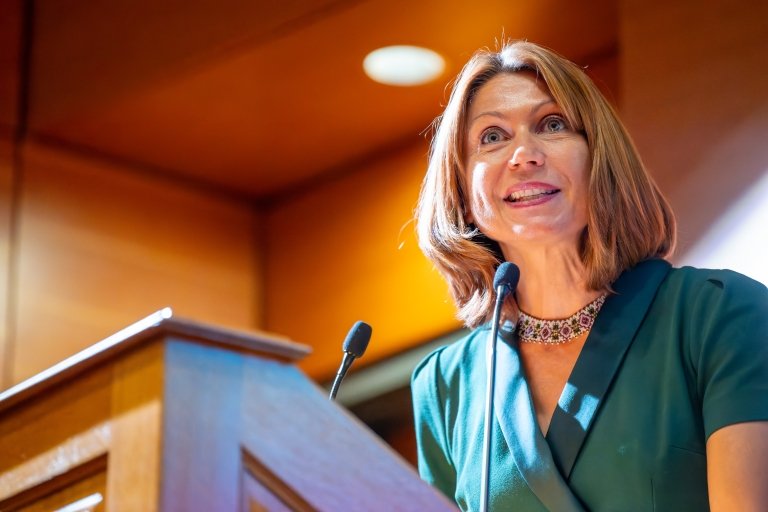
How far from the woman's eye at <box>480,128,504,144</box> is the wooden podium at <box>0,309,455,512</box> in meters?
1.11

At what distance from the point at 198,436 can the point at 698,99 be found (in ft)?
7.45

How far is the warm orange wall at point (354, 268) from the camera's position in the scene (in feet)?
14.5

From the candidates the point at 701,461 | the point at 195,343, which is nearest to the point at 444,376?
the point at 701,461

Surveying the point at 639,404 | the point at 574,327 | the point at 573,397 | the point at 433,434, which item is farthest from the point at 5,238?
the point at 639,404

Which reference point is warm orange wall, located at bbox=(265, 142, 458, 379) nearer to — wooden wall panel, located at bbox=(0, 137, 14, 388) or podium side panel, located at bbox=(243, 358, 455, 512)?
wooden wall panel, located at bbox=(0, 137, 14, 388)

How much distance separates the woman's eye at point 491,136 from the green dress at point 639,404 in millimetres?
347

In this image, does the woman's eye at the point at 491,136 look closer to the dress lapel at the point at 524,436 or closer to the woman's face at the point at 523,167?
the woman's face at the point at 523,167

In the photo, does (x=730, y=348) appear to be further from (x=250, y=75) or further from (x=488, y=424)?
(x=250, y=75)

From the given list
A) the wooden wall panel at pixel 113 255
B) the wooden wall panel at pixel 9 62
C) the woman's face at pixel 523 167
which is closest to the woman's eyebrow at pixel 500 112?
the woman's face at pixel 523 167

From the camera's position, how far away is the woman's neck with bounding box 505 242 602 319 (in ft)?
7.19

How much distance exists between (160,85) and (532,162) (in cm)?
237

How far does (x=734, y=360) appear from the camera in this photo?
1.87m

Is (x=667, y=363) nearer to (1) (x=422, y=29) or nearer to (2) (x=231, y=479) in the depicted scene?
(2) (x=231, y=479)

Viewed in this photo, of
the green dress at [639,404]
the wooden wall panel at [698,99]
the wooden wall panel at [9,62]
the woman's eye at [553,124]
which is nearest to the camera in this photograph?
the green dress at [639,404]
